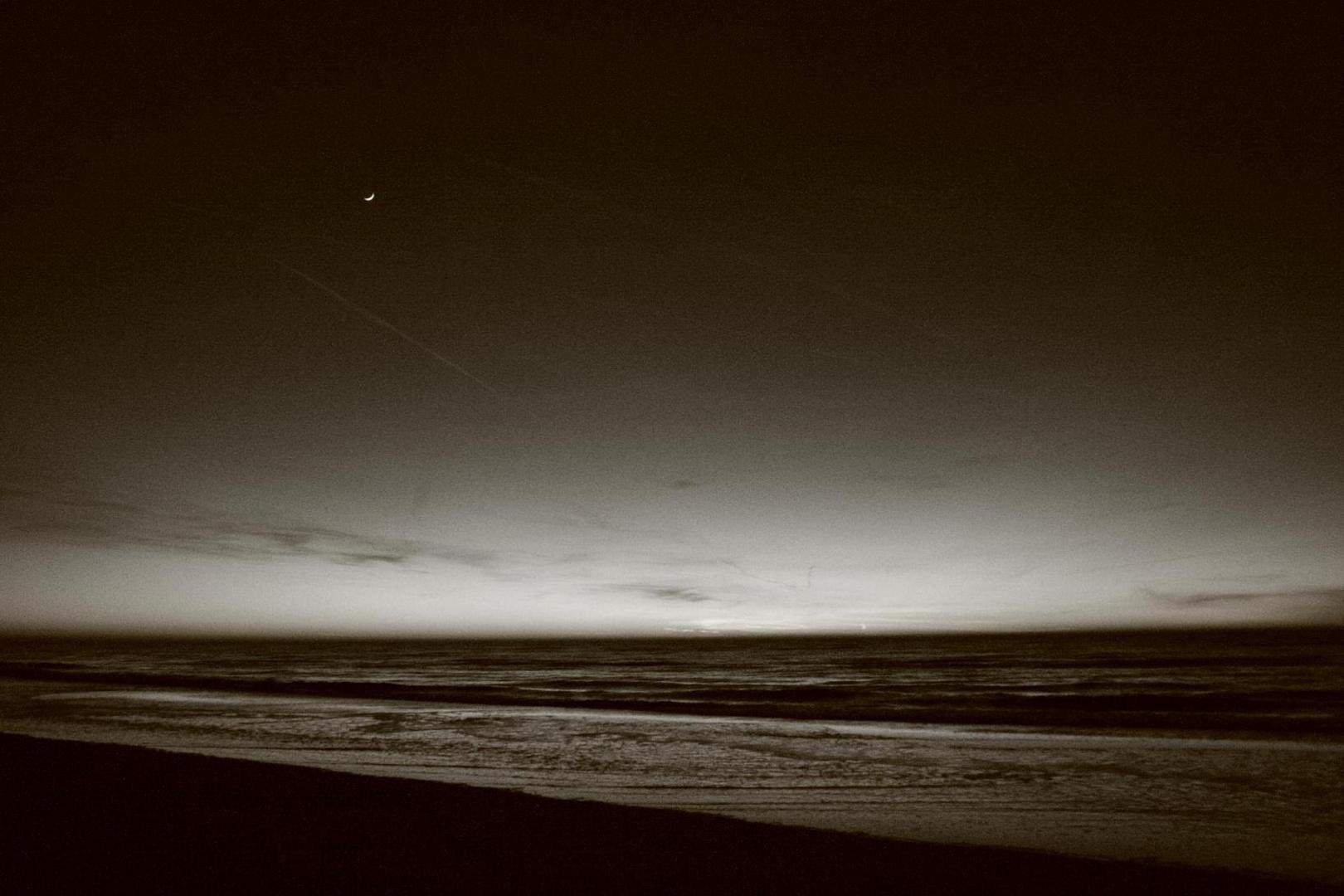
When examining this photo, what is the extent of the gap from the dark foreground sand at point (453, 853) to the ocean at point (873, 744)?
2.75ft

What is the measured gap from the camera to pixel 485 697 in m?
22.5

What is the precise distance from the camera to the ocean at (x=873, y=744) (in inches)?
280

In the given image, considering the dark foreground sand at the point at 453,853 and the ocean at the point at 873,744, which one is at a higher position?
the dark foreground sand at the point at 453,853

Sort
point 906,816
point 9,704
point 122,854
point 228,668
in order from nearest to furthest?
point 122,854, point 906,816, point 9,704, point 228,668

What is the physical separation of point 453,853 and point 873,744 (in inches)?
325

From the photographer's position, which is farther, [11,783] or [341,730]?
[341,730]

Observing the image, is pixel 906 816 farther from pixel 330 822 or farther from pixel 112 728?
pixel 112 728

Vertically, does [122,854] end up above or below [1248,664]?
above

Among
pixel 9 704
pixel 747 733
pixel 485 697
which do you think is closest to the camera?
pixel 747 733

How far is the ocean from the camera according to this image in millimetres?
7105

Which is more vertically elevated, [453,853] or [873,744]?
[453,853]

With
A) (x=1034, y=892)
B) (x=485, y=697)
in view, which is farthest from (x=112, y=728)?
(x=1034, y=892)

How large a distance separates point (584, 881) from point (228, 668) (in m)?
43.8

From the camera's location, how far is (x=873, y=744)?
12031 millimetres
